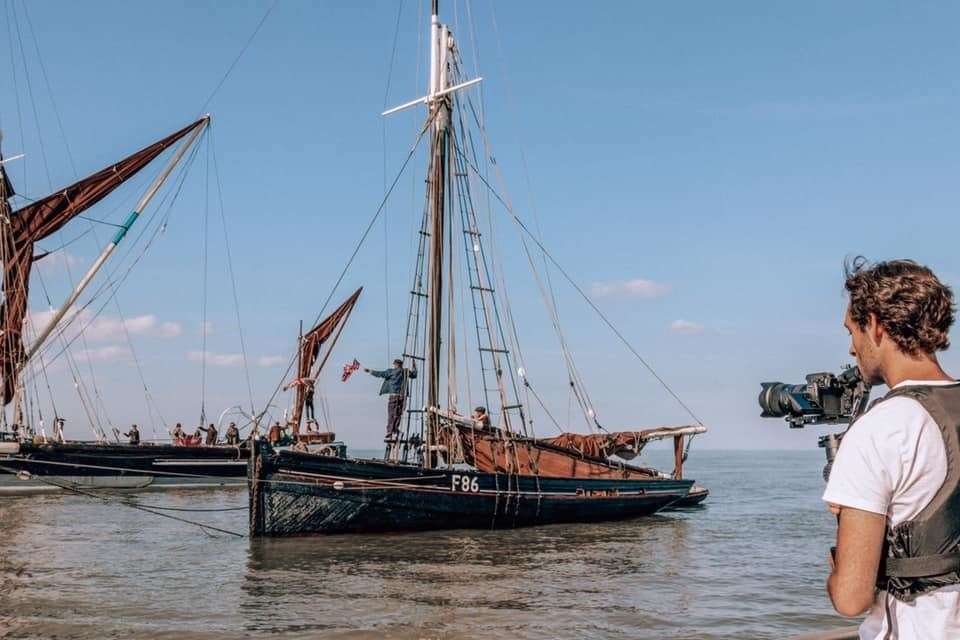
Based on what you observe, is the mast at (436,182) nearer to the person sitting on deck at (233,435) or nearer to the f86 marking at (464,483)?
the f86 marking at (464,483)

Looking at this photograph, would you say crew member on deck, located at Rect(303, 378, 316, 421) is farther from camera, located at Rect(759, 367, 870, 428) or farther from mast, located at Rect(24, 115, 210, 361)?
camera, located at Rect(759, 367, 870, 428)

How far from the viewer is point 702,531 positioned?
2812 centimetres

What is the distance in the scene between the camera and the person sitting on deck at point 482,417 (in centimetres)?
2635

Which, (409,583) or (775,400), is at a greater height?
(775,400)

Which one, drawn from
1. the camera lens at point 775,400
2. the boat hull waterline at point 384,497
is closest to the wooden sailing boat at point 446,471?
the boat hull waterline at point 384,497

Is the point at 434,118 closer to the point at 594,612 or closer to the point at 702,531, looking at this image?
the point at 702,531

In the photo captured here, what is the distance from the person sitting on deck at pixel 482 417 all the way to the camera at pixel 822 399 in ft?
73.0

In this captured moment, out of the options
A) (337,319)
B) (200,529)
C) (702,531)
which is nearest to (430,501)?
(200,529)

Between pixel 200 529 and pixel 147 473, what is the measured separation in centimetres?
Result: 1487

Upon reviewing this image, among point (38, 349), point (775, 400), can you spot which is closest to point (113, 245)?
point (38, 349)

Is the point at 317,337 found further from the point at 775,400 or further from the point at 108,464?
the point at 775,400

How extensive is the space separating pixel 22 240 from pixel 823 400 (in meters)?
37.3

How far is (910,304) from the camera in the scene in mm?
2707

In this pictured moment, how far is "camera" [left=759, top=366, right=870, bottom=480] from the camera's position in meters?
3.63
